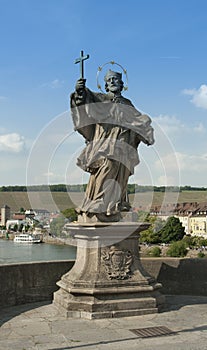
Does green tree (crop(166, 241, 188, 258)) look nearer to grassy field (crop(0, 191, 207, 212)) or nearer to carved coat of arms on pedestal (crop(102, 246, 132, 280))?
grassy field (crop(0, 191, 207, 212))

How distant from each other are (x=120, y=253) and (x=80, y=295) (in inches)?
37.8

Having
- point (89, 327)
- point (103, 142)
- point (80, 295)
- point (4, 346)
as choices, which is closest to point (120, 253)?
point (80, 295)

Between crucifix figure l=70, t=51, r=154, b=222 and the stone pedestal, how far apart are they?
1.08 feet

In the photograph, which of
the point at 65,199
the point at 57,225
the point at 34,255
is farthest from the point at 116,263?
the point at 34,255

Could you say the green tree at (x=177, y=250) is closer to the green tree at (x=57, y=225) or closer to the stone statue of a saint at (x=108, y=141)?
the green tree at (x=57, y=225)

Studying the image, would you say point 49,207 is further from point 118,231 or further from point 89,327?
point 89,327

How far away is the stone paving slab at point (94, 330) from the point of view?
18.7 feet

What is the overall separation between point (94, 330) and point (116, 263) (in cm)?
137

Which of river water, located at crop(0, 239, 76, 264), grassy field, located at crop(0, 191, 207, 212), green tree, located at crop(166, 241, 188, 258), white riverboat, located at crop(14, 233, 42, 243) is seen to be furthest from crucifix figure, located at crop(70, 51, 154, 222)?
white riverboat, located at crop(14, 233, 42, 243)

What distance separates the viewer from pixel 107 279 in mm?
7402

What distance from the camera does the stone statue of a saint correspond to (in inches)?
303

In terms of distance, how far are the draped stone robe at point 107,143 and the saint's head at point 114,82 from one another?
0.14 meters

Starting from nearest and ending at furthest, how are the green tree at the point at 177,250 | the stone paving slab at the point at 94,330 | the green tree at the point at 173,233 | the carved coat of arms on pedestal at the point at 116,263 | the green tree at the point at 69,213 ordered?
the stone paving slab at the point at 94,330
the carved coat of arms on pedestal at the point at 116,263
the green tree at the point at 69,213
the green tree at the point at 177,250
the green tree at the point at 173,233

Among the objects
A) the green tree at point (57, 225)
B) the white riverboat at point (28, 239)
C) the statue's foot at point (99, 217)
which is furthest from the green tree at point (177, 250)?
the statue's foot at point (99, 217)
